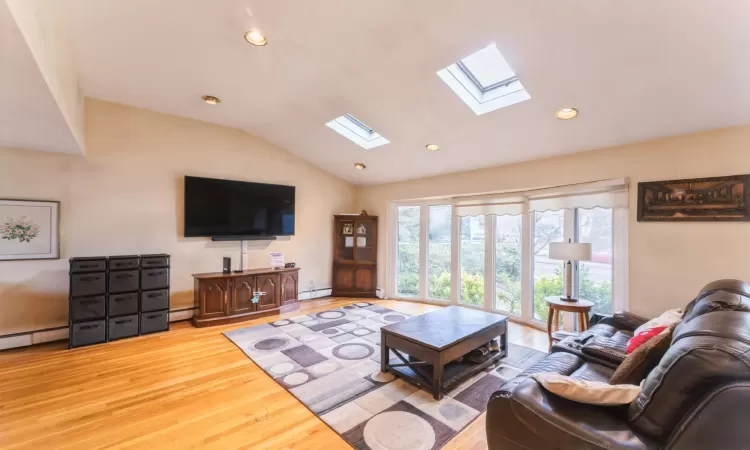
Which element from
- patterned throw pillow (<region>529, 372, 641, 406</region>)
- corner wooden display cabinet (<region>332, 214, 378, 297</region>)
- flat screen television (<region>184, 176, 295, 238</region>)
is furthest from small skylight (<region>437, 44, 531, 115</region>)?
flat screen television (<region>184, 176, 295, 238</region>)

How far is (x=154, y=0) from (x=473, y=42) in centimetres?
226

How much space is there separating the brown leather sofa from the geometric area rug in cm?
84

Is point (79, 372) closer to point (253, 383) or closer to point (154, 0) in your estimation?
point (253, 383)

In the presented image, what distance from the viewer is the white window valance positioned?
11.1 feet

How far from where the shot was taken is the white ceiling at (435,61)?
6.57 ft

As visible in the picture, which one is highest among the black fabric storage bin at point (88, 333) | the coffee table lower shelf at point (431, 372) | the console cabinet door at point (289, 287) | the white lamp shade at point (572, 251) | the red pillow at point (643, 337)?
the white lamp shade at point (572, 251)

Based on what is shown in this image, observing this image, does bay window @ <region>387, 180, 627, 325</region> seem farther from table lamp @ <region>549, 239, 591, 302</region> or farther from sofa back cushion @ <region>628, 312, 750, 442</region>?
sofa back cushion @ <region>628, 312, 750, 442</region>

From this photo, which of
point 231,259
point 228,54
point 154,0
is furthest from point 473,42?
point 231,259

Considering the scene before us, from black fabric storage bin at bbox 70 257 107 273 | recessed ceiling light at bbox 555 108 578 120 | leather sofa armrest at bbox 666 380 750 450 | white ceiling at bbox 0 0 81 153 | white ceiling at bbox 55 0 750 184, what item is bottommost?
leather sofa armrest at bbox 666 380 750 450

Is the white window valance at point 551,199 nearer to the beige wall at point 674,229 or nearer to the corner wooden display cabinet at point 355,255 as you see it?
the beige wall at point 674,229

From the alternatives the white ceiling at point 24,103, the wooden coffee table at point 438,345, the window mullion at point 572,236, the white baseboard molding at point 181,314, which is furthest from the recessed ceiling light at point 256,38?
the window mullion at point 572,236

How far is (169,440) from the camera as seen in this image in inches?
78.2

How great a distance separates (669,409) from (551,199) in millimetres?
3283

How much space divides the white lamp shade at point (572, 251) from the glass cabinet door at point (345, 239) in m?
3.59
